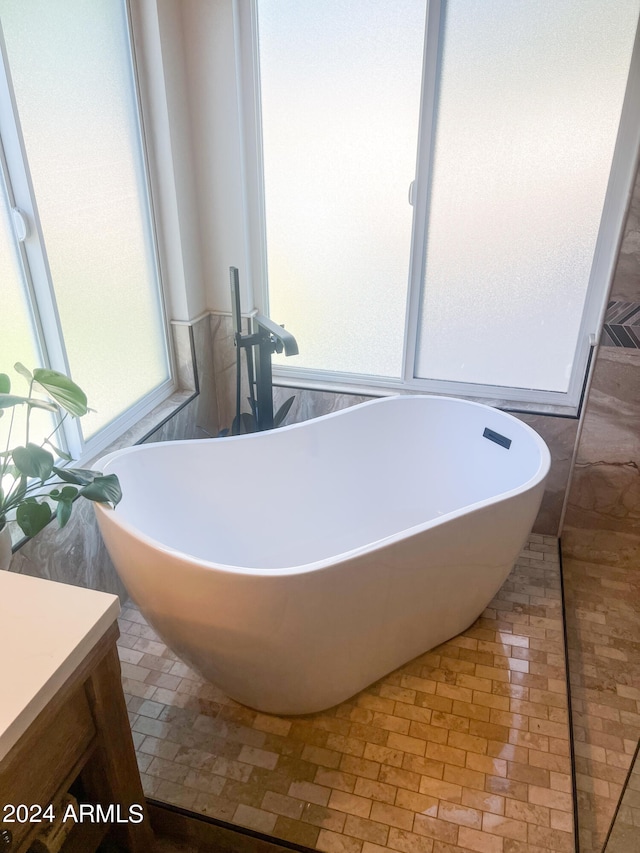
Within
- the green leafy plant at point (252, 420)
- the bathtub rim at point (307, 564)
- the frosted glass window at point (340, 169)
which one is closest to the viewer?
the bathtub rim at point (307, 564)

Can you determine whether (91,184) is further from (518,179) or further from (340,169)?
(518,179)

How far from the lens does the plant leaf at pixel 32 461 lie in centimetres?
126

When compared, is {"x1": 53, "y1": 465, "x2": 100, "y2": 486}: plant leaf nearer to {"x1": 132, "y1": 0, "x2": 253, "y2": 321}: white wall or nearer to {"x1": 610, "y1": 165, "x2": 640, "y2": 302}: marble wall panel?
{"x1": 132, "y1": 0, "x2": 253, "y2": 321}: white wall

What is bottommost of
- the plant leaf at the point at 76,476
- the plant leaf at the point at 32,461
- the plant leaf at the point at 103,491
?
the plant leaf at the point at 103,491

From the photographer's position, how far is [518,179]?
2174mm

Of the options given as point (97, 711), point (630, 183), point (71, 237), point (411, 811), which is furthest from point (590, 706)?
point (71, 237)

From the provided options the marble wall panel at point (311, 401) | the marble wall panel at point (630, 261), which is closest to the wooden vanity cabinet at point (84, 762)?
the marble wall panel at point (311, 401)

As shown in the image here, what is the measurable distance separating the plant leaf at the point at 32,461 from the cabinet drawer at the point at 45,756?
47 centimetres

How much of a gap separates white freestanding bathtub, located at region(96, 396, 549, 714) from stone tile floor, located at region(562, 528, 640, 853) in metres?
0.40

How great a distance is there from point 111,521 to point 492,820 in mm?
1195

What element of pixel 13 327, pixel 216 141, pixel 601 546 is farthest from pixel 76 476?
pixel 601 546

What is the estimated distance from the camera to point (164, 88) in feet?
6.91

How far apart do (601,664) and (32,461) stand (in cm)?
180

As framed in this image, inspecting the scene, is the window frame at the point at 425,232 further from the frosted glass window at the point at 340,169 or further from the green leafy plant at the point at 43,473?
the green leafy plant at the point at 43,473
